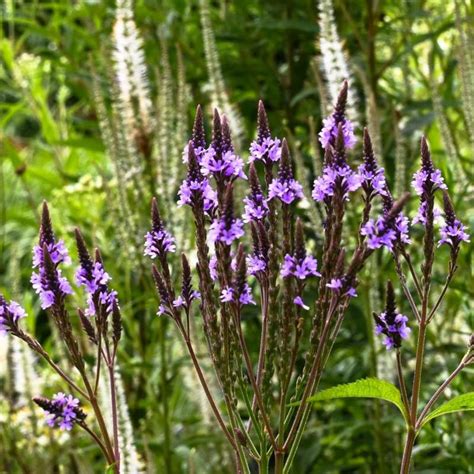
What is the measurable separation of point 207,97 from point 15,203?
379 centimetres

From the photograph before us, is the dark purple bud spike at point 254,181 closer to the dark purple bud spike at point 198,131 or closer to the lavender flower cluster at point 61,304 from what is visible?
the dark purple bud spike at point 198,131

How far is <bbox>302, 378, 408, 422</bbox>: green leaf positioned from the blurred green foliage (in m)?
1.11

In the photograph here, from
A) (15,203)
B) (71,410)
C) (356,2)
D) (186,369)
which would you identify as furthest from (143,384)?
(15,203)

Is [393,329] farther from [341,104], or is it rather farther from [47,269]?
[47,269]

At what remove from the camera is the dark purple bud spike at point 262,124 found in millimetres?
1286

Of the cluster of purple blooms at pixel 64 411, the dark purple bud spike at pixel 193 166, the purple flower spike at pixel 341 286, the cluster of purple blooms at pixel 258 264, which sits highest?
the dark purple bud spike at pixel 193 166

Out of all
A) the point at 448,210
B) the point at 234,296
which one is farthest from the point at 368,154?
the point at 234,296

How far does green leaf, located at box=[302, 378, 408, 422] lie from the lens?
124 cm

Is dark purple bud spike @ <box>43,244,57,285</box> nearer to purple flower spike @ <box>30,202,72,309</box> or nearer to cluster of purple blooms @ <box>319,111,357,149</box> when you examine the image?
purple flower spike @ <box>30,202,72,309</box>

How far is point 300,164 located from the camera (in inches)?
91.4

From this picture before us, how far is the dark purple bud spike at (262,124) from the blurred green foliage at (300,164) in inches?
38.6

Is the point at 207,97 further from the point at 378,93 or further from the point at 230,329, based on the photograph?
the point at 230,329

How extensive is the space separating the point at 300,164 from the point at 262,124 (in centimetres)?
102

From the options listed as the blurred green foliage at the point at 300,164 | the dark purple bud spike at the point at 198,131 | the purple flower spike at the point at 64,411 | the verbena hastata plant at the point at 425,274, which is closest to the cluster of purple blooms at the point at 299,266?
the verbena hastata plant at the point at 425,274
